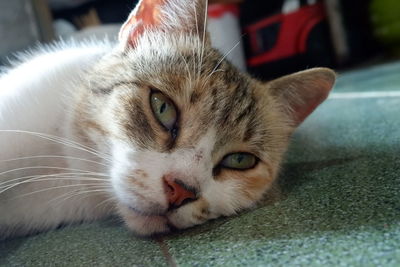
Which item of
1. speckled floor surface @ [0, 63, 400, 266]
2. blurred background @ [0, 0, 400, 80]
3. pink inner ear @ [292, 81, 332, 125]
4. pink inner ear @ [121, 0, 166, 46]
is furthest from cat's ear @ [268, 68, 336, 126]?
blurred background @ [0, 0, 400, 80]

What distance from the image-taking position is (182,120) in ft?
3.34

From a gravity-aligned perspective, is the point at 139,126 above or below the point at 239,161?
above

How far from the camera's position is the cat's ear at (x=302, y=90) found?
1302 mm

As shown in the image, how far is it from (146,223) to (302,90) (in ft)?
2.39

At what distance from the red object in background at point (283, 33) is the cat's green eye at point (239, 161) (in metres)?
2.68

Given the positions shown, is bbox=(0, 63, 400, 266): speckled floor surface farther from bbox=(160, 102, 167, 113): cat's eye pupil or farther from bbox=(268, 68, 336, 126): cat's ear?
bbox=(160, 102, 167, 113): cat's eye pupil

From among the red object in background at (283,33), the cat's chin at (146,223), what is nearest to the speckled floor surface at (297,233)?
the cat's chin at (146,223)

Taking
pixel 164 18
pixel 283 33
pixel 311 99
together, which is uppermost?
pixel 283 33

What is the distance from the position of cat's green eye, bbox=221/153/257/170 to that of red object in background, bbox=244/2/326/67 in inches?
106

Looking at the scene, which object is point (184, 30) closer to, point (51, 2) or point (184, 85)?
point (184, 85)

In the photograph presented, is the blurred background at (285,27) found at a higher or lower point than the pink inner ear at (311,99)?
higher

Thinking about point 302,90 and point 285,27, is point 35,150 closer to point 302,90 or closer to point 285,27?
point 302,90

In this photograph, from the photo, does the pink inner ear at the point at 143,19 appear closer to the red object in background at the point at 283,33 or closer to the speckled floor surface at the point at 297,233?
the speckled floor surface at the point at 297,233

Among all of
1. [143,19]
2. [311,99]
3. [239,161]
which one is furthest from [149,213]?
[311,99]
